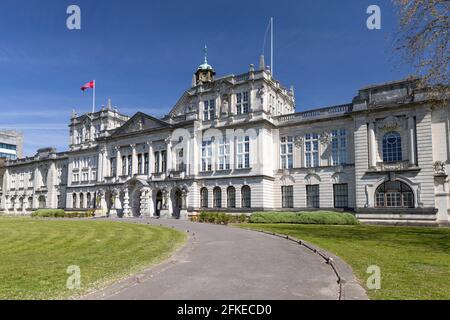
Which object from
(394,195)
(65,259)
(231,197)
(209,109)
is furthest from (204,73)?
(65,259)

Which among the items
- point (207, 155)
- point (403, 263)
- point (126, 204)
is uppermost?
point (207, 155)

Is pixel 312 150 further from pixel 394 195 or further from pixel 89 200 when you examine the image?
pixel 89 200

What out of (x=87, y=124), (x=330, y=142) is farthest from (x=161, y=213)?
(x=87, y=124)

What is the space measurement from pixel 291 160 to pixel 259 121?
6057 millimetres

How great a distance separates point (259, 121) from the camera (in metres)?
43.2

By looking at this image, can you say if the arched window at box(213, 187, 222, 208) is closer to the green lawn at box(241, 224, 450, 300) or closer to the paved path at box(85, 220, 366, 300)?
the green lawn at box(241, 224, 450, 300)

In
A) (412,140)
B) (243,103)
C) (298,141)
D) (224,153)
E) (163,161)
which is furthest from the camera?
(163,161)

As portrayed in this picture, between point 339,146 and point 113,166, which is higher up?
point 339,146

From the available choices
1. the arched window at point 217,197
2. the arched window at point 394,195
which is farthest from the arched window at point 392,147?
the arched window at point 217,197

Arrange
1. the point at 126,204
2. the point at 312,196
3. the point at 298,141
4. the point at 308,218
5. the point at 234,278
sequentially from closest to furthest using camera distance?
the point at 234,278, the point at 308,218, the point at 312,196, the point at 298,141, the point at 126,204

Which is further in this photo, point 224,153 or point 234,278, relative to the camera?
point 224,153

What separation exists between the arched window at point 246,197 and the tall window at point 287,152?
510 cm

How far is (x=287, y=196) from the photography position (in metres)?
43.6

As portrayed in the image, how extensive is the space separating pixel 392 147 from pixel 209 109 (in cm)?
2307
